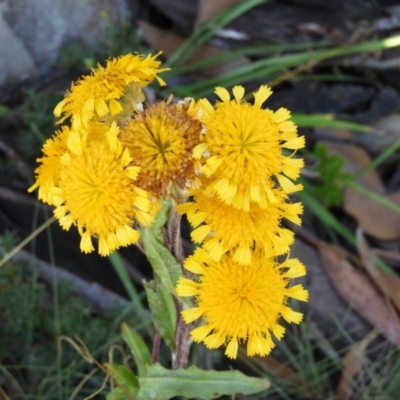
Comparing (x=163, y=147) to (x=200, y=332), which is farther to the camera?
(x=200, y=332)

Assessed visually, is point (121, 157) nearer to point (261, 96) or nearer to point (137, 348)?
point (261, 96)

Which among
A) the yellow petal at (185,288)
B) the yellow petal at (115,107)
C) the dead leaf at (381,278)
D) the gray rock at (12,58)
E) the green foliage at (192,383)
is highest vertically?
the gray rock at (12,58)

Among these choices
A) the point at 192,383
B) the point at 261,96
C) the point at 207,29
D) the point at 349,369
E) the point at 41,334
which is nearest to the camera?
the point at 261,96

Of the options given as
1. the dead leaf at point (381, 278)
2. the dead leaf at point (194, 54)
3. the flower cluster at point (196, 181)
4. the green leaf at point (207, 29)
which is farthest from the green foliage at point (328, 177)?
the flower cluster at point (196, 181)

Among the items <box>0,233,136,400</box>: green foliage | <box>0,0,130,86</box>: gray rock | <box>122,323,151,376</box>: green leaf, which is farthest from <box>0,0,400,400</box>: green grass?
<box>122,323,151,376</box>: green leaf

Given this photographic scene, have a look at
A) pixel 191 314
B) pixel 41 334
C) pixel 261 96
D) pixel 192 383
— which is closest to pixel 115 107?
pixel 261 96

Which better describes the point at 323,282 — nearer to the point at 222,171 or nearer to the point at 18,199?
the point at 18,199

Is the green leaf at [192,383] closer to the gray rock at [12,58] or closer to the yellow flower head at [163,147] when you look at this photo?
the yellow flower head at [163,147]
